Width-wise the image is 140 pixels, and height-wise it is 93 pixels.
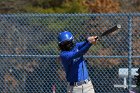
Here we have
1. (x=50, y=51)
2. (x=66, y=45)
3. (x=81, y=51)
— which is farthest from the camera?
(x=50, y=51)

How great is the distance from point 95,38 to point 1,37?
121 inches

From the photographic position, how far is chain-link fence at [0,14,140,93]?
8.78 m

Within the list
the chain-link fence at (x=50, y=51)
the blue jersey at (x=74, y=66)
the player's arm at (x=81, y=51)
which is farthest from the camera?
the chain-link fence at (x=50, y=51)

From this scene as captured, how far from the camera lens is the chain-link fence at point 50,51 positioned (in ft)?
28.8

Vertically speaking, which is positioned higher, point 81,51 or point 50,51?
point 81,51

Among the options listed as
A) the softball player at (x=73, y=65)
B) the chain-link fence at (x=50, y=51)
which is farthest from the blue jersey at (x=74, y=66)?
the chain-link fence at (x=50, y=51)

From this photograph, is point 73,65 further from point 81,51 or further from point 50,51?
point 50,51

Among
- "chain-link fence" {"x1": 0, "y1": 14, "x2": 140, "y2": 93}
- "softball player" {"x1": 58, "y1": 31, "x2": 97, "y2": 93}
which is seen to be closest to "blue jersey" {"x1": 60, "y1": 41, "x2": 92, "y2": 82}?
"softball player" {"x1": 58, "y1": 31, "x2": 97, "y2": 93}

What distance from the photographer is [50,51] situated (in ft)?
29.6

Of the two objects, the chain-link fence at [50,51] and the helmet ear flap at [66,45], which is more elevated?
the helmet ear flap at [66,45]

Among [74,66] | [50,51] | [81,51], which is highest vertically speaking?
[81,51]

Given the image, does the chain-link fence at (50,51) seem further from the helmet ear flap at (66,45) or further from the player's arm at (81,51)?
the player's arm at (81,51)

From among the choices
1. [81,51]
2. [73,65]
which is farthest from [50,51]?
[81,51]

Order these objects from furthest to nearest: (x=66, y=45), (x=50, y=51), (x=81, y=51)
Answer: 1. (x=50, y=51)
2. (x=66, y=45)
3. (x=81, y=51)
